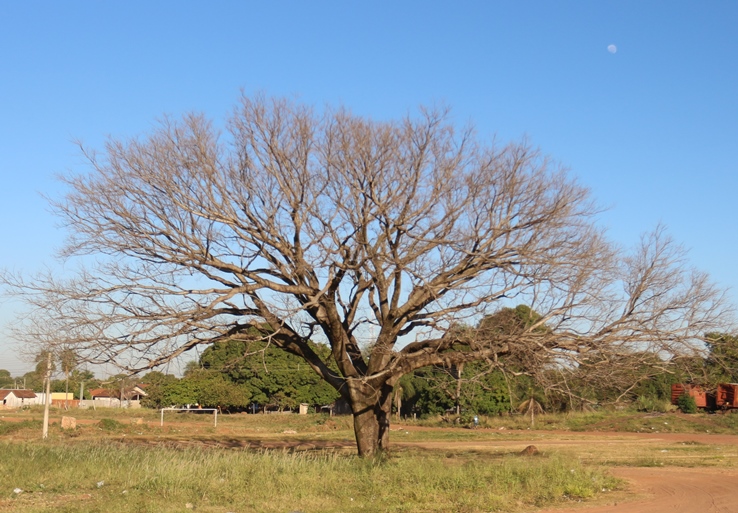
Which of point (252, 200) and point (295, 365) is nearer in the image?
point (252, 200)

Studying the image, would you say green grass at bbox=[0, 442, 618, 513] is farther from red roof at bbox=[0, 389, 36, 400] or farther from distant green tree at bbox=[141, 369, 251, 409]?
red roof at bbox=[0, 389, 36, 400]

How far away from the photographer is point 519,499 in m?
12.7

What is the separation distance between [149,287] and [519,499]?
8.49m

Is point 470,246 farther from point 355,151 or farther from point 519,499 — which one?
point 519,499

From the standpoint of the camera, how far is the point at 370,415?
55.2 feet

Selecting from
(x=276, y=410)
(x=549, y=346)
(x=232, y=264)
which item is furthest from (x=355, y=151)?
(x=276, y=410)

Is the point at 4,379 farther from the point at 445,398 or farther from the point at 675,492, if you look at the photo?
the point at 675,492

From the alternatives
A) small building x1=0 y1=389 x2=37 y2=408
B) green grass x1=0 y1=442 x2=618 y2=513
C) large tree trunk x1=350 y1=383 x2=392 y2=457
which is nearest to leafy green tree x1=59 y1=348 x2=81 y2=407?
green grass x1=0 y1=442 x2=618 y2=513

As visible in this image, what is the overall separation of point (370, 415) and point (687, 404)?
104 feet

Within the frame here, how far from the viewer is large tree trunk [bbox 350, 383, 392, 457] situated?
16.4 metres

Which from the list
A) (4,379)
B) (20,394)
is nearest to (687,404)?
(20,394)

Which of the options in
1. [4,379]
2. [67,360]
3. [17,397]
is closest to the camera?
[67,360]

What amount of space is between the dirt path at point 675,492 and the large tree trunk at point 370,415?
5.42 meters

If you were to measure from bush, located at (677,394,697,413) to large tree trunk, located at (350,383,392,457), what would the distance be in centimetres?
3079
